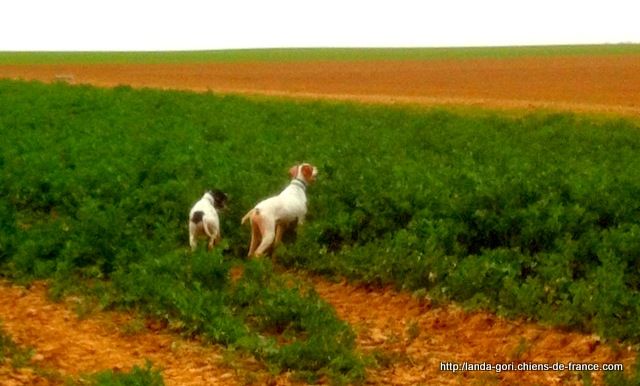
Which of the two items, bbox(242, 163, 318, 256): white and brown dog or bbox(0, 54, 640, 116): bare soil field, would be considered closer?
bbox(242, 163, 318, 256): white and brown dog

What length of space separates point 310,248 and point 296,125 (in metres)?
10.9

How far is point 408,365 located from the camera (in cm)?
833

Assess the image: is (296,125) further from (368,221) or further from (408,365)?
(408,365)

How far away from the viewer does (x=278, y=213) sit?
11812mm

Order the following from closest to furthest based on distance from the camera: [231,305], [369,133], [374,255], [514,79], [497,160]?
[231,305]
[374,255]
[497,160]
[369,133]
[514,79]

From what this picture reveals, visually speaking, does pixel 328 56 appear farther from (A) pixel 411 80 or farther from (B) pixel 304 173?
(B) pixel 304 173

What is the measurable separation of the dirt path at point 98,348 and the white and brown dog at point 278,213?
2301 millimetres

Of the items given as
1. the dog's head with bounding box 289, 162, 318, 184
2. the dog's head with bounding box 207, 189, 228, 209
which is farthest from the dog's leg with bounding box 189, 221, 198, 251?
the dog's head with bounding box 289, 162, 318, 184

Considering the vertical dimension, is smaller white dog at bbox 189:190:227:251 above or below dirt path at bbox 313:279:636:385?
above

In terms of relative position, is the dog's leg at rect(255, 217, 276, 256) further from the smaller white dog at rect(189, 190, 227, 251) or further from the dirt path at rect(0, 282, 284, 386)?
the dirt path at rect(0, 282, 284, 386)

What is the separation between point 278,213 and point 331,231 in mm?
629

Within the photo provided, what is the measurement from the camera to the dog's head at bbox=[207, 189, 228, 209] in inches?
481

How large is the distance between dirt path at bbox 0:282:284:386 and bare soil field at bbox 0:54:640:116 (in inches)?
771

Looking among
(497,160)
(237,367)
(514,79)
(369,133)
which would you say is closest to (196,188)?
(497,160)
